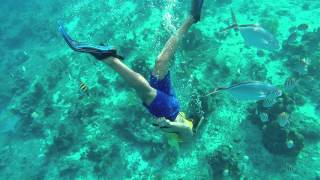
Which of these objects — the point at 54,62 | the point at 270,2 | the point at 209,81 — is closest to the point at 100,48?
the point at 209,81

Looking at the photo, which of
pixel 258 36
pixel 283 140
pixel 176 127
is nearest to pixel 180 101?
pixel 258 36

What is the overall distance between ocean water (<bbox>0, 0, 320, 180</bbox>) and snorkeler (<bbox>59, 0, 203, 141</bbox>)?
2.99 metres

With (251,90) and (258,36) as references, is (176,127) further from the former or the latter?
(258,36)

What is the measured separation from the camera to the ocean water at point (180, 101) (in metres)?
8.38

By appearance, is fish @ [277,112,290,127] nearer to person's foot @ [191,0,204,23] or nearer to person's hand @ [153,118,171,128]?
person's foot @ [191,0,204,23]

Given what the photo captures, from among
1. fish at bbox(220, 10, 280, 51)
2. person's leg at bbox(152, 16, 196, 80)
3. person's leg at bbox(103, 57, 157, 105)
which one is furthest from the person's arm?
fish at bbox(220, 10, 280, 51)

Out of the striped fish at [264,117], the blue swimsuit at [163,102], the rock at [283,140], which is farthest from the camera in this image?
the striped fish at [264,117]

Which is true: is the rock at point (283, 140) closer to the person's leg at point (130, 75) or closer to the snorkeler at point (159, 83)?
the snorkeler at point (159, 83)

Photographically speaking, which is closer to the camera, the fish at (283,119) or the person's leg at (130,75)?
the person's leg at (130,75)

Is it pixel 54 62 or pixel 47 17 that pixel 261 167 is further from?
pixel 47 17

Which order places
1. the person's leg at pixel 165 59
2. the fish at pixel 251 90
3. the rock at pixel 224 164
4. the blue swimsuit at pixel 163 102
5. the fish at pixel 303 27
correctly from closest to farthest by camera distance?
the blue swimsuit at pixel 163 102 < the person's leg at pixel 165 59 < the fish at pixel 251 90 < the rock at pixel 224 164 < the fish at pixel 303 27

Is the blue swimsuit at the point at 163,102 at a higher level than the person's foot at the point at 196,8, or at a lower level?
lower

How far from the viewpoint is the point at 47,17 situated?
74.5 feet

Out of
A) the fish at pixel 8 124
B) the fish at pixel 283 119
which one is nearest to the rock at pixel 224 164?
the fish at pixel 283 119
